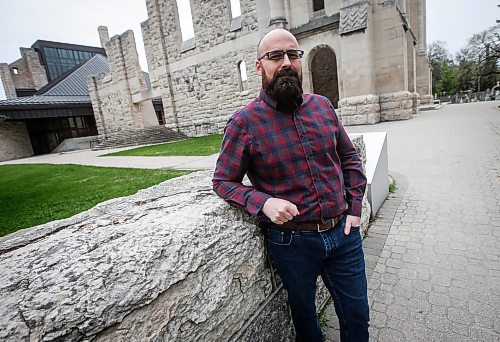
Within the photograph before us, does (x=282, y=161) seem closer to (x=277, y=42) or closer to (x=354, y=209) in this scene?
(x=354, y=209)

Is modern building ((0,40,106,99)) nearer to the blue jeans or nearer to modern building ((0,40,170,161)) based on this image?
modern building ((0,40,170,161))

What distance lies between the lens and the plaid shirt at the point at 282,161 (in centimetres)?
143

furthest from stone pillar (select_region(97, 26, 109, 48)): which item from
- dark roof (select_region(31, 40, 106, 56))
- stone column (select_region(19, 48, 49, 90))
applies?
dark roof (select_region(31, 40, 106, 56))

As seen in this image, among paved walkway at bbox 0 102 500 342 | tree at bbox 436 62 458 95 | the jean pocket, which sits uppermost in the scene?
tree at bbox 436 62 458 95

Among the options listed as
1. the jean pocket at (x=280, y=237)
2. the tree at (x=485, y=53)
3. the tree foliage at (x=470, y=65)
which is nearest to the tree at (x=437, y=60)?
the tree foliage at (x=470, y=65)

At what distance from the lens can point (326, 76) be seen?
2033 cm

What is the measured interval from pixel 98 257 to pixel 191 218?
1.41ft

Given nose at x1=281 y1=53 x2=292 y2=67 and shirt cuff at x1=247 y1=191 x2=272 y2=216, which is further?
nose at x1=281 y1=53 x2=292 y2=67

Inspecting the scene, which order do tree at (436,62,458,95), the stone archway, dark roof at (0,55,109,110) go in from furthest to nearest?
tree at (436,62,458,95), dark roof at (0,55,109,110), the stone archway

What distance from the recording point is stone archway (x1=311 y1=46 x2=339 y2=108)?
19.8 m

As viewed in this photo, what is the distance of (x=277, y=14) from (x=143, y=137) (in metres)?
12.0

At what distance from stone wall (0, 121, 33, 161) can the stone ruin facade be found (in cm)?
661

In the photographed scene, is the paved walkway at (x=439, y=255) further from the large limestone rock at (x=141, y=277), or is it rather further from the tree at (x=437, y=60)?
the tree at (x=437, y=60)

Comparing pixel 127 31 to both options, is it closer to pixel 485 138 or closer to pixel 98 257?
pixel 485 138
